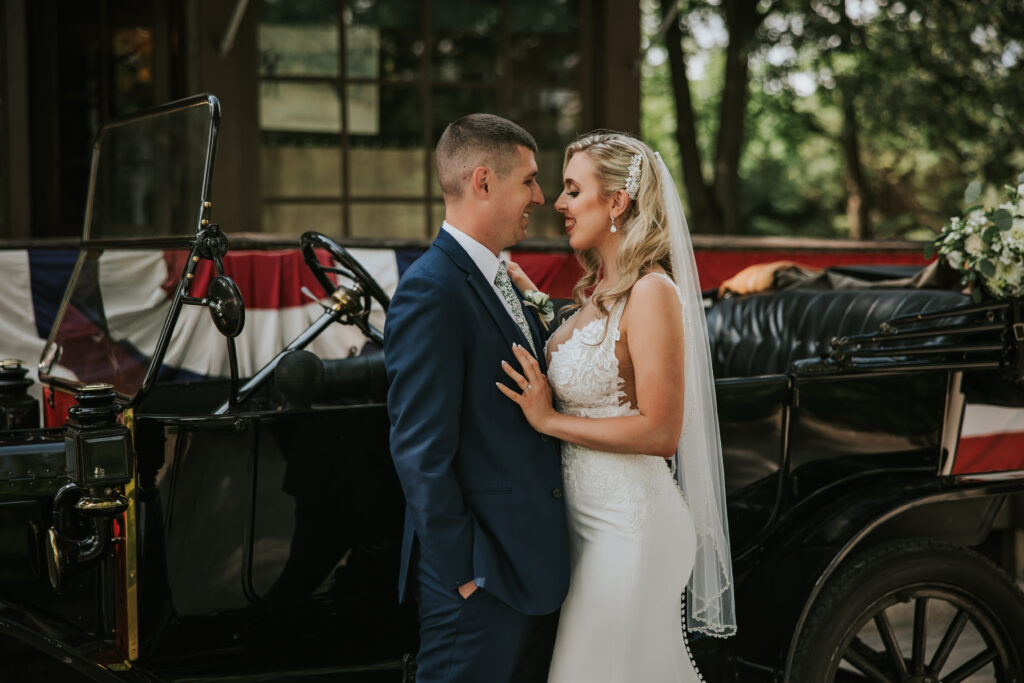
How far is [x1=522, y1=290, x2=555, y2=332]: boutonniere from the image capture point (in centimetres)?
238

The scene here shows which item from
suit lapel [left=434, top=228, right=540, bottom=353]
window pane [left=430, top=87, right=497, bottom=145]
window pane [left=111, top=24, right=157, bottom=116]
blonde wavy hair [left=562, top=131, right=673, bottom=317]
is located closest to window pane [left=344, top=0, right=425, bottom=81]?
window pane [left=430, top=87, right=497, bottom=145]

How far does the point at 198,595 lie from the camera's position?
2.38 m

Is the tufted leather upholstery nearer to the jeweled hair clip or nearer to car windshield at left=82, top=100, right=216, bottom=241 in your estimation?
the jeweled hair clip

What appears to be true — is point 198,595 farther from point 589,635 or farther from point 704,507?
point 704,507

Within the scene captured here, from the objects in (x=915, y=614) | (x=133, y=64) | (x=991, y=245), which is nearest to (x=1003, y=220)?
(x=991, y=245)

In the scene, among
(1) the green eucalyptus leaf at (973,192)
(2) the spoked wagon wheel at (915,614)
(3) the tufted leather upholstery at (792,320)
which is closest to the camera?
(2) the spoked wagon wheel at (915,614)

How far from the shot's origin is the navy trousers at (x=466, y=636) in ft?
6.68

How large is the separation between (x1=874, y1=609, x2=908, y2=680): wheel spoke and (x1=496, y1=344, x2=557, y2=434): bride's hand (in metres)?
1.19

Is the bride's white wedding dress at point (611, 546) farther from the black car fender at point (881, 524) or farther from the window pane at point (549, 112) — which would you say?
the window pane at point (549, 112)

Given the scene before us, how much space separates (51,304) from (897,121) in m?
9.63

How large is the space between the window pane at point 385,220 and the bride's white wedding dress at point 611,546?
15.9 ft

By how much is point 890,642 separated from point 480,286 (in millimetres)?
1526

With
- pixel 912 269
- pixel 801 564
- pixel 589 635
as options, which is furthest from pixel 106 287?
pixel 912 269

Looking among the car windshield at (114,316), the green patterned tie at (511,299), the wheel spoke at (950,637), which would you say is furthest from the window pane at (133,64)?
the wheel spoke at (950,637)
